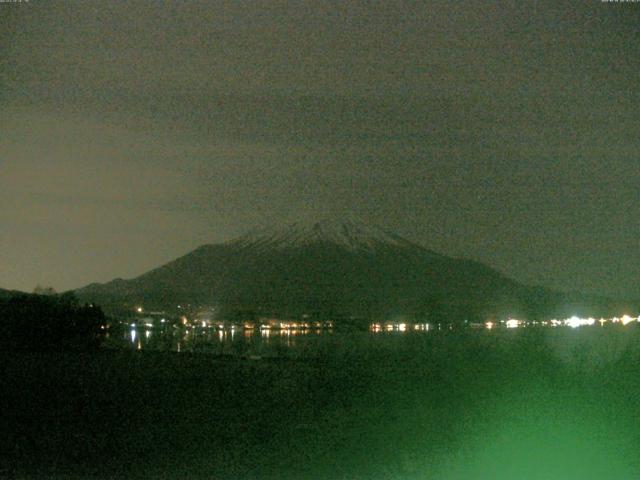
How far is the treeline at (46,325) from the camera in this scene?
45.4 m

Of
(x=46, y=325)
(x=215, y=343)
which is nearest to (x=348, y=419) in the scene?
(x=46, y=325)

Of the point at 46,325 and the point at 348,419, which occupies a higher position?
the point at 46,325

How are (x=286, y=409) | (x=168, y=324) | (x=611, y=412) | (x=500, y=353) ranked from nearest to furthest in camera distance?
(x=611, y=412), (x=286, y=409), (x=500, y=353), (x=168, y=324)

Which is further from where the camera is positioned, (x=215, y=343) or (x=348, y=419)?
(x=215, y=343)

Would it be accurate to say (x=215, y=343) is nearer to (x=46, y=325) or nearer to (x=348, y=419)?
(x=46, y=325)

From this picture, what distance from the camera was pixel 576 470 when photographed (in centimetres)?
1404

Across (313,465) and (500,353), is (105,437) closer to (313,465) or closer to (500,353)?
(313,465)

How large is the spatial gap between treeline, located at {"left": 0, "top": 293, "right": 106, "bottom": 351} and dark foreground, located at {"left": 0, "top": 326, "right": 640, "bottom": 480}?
16.4 metres

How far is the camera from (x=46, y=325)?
47625mm

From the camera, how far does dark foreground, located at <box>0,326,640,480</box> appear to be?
1412cm

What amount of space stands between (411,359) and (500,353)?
9.84 ft

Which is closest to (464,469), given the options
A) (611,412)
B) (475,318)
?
(611,412)

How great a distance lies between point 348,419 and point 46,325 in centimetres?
3196

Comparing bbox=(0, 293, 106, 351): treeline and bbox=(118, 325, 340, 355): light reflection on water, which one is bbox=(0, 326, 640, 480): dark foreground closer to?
bbox=(0, 293, 106, 351): treeline
